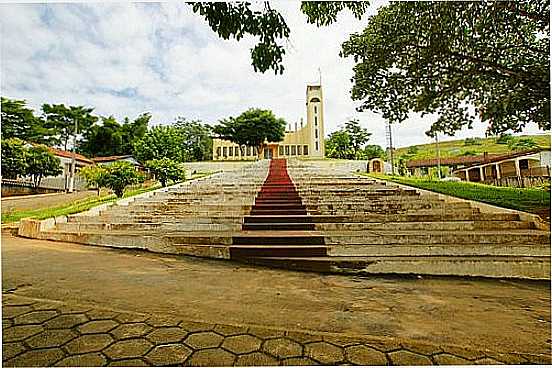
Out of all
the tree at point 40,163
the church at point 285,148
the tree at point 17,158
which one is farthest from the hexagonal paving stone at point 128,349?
the church at point 285,148

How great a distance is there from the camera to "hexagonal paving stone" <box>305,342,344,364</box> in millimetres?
1106

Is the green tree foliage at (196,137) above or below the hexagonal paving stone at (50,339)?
above

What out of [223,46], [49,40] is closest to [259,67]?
[223,46]

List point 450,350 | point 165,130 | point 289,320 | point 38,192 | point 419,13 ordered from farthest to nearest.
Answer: point 165,130, point 38,192, point 419,13, point 289,320, point 450,350

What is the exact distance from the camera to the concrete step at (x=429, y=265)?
2189mm

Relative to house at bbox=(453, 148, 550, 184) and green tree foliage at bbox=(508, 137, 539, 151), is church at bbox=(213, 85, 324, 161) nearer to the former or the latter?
house at bbox=(453, 148, 550, 184)

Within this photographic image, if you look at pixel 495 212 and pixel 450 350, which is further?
pixel 495 212

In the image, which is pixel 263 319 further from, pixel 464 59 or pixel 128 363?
pixel 464 59

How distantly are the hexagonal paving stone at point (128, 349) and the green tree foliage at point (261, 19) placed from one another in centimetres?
164

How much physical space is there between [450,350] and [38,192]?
10.5m

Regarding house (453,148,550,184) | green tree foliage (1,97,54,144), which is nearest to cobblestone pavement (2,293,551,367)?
green tree foliage (1,97,54,144)

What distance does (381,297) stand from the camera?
1800 millimetres

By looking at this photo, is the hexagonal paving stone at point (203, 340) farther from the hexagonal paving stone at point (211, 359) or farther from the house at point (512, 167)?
the house at point (512, 167)

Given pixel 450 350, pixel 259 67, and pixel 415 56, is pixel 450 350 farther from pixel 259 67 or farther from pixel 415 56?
pixel 415 56
